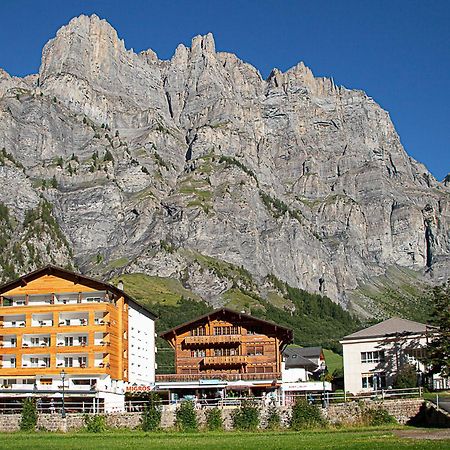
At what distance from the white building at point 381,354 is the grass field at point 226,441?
45.0 metres

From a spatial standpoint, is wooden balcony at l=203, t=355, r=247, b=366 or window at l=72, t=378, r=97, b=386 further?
wooden balcony at l=203, t=355, r=247, b=366

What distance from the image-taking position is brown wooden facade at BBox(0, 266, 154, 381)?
90.0 m

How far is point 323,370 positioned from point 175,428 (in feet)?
305

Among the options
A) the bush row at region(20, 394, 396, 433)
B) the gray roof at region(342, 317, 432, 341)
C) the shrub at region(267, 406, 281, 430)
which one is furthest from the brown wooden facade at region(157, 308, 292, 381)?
the shrub at region(267, 406, 281, 430)

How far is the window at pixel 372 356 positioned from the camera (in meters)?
98.3

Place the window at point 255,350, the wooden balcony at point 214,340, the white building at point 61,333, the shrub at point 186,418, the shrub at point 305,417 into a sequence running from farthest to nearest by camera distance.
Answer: the window at point 255,350 < the wooden balcony at point 214,340 < the white building at point 61,333 < the shrub at point 186,418 < the shrub at point 305,417

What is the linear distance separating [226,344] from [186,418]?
42.3m

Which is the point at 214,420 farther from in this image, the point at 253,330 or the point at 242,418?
the point at 253,330

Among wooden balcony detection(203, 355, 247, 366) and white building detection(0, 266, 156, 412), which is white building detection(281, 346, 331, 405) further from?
white building detection(0, 266, 156, 412)

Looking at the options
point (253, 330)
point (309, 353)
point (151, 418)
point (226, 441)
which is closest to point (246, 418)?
point (151, 418)

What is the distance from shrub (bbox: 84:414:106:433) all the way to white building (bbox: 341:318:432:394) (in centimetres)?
4726

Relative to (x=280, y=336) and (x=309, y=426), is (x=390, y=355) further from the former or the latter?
(x=309, y=426)

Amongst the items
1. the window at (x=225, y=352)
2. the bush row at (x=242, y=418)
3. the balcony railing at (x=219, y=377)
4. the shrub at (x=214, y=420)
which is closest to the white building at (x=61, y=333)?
the balcony railing at (x=219, y=377)

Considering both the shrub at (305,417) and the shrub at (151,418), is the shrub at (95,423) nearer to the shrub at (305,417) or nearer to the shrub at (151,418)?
the shrub at (151,418)
